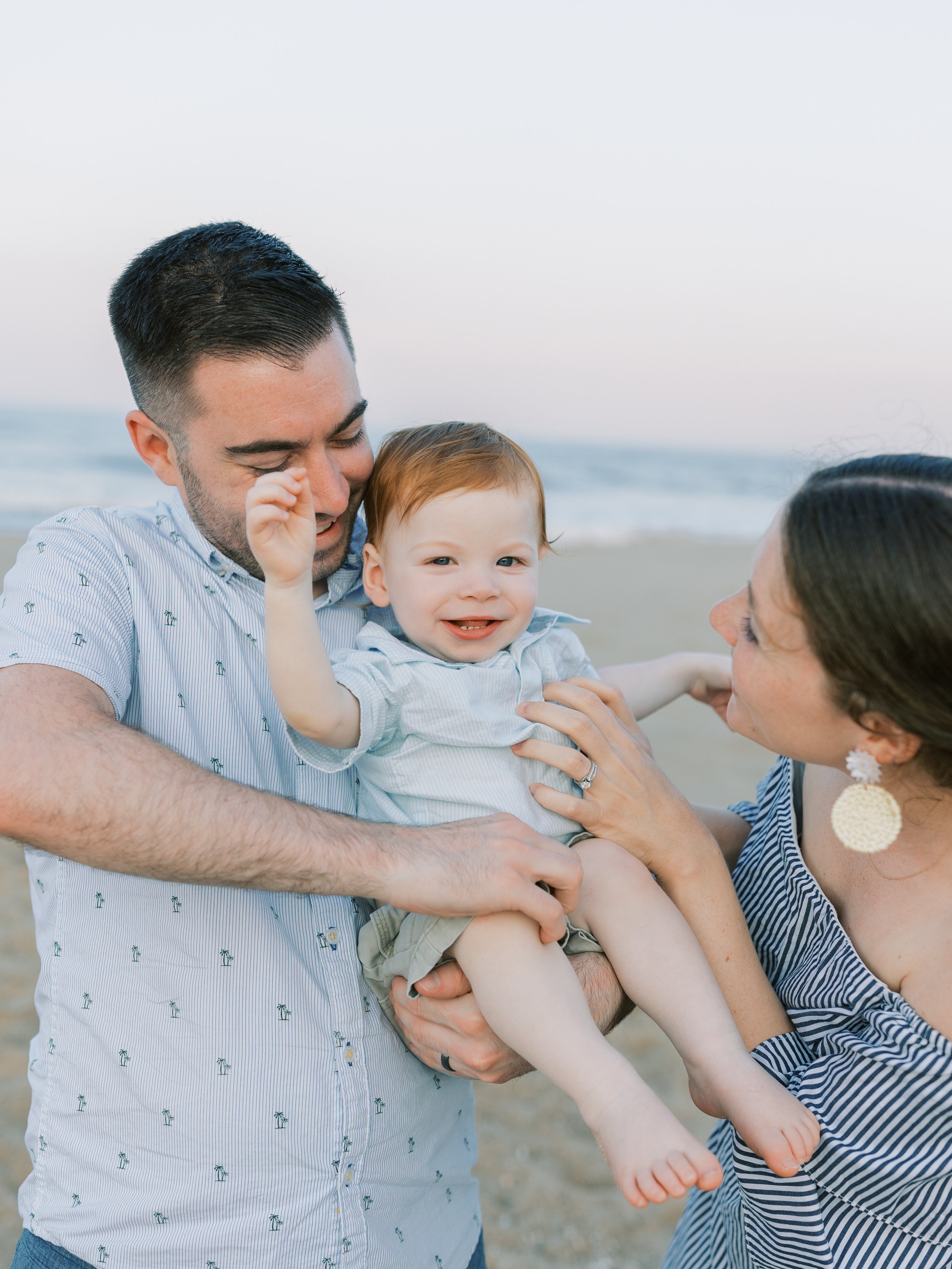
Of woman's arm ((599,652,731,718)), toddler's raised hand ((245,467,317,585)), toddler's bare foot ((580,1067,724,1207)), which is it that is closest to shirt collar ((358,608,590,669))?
woman's arm ((599,652,731,718))

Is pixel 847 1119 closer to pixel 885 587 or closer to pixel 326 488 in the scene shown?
pixel 885 587

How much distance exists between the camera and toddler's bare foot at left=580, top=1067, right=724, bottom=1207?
5.13 feet

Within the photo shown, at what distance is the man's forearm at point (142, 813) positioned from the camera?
1.56m

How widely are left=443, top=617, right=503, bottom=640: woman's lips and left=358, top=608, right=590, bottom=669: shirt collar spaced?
0.19 feet

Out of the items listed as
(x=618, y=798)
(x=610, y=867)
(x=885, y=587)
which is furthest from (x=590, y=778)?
(x=885, y=587)

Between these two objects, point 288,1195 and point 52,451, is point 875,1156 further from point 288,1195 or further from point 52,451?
point 52,451

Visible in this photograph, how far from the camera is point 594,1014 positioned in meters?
1.92

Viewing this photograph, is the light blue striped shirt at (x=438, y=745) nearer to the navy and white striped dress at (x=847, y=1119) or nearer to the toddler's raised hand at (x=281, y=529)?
the toddler's raised hand at (x=281, y=529)

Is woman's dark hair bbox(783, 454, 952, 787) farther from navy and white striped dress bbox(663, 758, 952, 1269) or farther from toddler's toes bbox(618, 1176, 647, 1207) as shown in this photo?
toddler's toes bbox(618, 1176, 647, 1207)

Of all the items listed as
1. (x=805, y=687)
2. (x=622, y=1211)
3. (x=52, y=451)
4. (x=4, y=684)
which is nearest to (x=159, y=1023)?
(x=4, y=684)

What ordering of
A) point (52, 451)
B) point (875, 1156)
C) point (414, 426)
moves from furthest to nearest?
1. point (52, 451)
2. point (414, 426)
3. point (875, 1156)

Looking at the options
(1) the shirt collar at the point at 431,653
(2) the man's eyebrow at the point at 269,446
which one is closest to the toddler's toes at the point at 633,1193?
(1) the shirt collar at the point at 431,653

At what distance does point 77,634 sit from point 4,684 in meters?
0.16

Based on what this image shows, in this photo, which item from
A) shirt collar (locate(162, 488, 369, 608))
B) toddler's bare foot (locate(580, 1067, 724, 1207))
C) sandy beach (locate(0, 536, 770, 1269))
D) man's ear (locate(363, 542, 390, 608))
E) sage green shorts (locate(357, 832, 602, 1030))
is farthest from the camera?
sandy beach (locate(0, 536, 770, 1269))
